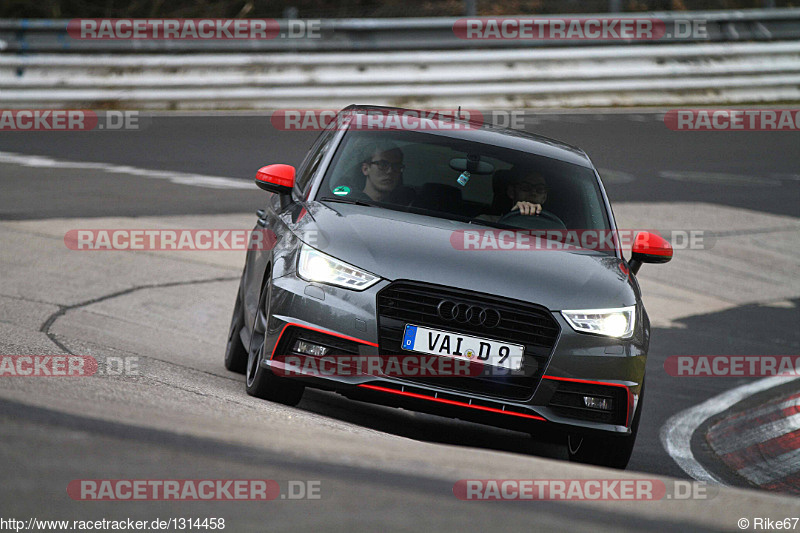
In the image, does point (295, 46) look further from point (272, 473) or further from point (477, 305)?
point (272, 473)

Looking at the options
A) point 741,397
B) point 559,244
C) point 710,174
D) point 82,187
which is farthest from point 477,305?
point 710,174

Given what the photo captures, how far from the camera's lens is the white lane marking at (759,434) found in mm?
7105

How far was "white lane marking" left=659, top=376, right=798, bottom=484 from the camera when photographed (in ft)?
21.6

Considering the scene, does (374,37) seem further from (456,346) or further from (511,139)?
(456,346)

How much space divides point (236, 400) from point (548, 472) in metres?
Result: 1.91

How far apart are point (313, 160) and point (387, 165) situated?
0.66 m

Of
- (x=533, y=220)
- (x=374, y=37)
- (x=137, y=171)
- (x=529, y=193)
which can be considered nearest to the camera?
(x=533, y=220)

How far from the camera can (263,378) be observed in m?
5.94

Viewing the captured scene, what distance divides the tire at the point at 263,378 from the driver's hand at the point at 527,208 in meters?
1.59

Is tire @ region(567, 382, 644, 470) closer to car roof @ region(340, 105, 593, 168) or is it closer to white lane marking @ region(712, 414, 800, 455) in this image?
white lane marking @ region(712, 414, 800, 455)

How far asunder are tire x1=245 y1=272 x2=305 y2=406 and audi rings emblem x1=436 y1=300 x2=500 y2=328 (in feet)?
2.86

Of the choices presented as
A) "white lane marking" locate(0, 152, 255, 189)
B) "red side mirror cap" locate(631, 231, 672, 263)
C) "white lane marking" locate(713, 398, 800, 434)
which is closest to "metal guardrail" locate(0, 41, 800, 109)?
"white lane marking" locate(0, 152, 255, 189)

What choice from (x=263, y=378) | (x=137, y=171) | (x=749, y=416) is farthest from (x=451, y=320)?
(x=137, y=171)

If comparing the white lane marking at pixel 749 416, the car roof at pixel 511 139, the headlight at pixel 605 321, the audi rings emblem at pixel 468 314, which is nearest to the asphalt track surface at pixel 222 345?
the white lane marking at pixel 749 416
